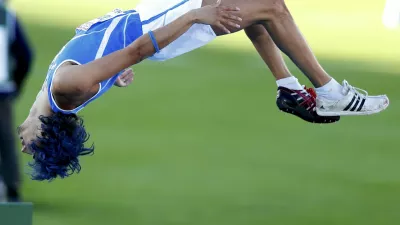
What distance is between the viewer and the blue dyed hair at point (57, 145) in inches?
251

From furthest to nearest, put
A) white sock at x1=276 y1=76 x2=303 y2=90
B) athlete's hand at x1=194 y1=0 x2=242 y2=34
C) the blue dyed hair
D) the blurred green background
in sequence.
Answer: the blurred green background → the blue dyed hair → white sock at x1=276 y1=76 x2=303 y2=90 → athlete's hand at x1=194 y1=0 x2=242 y2=34

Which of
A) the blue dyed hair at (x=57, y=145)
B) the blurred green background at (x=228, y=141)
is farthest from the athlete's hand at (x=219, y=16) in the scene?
the blurred green background at (x=228, y=141)

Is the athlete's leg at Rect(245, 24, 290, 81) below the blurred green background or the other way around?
the other way around

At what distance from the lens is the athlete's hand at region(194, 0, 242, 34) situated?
5699 mm

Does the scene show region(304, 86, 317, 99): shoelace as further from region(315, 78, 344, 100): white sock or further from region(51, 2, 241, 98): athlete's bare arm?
region(51, 2, 241, 98): athlete's bare arm

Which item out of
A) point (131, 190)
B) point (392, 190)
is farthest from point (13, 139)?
point (392, 190)

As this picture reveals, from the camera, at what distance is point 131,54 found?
19.1ft

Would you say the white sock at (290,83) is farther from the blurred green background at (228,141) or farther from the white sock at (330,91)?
the blurred green background at (228,141)

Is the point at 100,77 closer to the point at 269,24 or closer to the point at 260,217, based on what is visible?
the point at 269,24

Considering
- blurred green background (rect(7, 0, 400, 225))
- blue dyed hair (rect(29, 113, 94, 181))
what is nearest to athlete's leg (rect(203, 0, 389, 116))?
blue dyed hair (rect(29, 113, 94, 181))

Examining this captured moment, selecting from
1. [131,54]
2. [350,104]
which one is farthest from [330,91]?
[131,54]

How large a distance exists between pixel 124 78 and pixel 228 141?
492 centimetres

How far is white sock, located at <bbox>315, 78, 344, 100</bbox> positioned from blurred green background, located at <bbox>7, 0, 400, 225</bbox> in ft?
8.95

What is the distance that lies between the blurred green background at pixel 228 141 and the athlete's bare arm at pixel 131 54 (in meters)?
2.75
